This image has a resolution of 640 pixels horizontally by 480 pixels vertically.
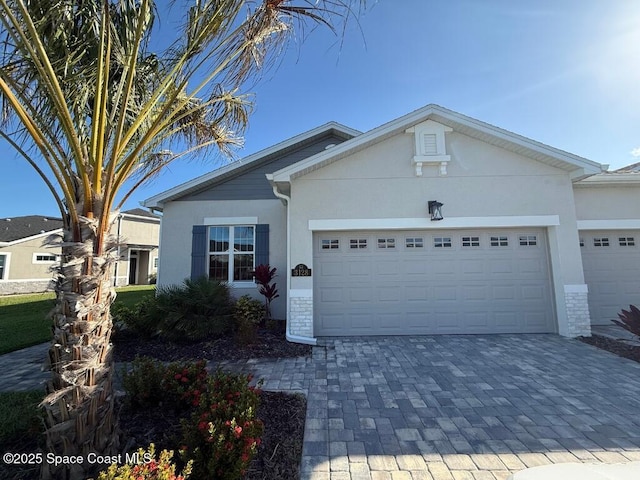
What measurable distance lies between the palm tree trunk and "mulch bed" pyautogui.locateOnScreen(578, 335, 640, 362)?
26.6ft

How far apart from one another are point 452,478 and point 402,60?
6642mm

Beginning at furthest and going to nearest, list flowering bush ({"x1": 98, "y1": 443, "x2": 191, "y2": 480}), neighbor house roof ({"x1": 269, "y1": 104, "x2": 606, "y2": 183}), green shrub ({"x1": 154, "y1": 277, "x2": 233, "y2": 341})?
neighbor house roof ({"x1": 269, "y1": 104, "x2": 606, "y2": 183})
green shrub ({"x1": 154, "y1": 277, "x2": 233, "y2": 341})
flowering bush ({"x1": 98, "y1": 443, "x2": 191, "y2": 480})

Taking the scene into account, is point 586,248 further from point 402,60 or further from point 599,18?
point 402,60

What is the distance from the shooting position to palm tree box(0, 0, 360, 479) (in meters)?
2.34

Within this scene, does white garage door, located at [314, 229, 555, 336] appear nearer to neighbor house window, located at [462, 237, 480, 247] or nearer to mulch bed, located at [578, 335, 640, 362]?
neighbor house window, located at [462, 237, 480, 247]

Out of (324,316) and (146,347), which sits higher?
(324,316)

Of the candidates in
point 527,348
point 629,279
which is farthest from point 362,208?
point 629,279

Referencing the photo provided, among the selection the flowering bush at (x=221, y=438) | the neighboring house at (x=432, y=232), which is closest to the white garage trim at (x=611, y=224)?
the neighboring house at (x=432, y=232)

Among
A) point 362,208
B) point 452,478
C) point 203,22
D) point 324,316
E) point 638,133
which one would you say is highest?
point 638,133

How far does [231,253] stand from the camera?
30.5ft

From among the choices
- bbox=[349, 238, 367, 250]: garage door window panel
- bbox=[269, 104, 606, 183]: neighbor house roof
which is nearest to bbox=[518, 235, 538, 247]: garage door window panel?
bbox=[269, 104, 606, 183]: neighbor house roof

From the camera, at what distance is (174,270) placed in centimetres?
915

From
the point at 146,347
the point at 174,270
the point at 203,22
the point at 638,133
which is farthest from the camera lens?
→ the point at 174,270

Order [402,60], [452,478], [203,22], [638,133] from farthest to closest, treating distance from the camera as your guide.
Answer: [638,133], [402,60], [203,22], [452,478]
